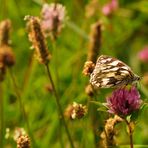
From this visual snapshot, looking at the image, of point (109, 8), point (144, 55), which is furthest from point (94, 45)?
point (144, 55)

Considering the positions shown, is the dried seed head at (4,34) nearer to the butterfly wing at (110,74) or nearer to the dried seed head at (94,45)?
the dried seed head at (94,45)

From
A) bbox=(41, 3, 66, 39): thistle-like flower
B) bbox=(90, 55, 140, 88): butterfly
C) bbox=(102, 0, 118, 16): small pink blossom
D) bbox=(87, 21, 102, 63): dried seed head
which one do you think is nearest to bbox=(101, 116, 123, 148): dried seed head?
bbox=(90, 55, 140, 88): butterfly

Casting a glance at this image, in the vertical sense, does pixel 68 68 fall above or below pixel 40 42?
below

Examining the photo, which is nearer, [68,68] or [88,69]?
[88,69]

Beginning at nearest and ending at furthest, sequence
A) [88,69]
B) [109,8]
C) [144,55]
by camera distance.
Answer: [88,69], [109,8], [144,55]

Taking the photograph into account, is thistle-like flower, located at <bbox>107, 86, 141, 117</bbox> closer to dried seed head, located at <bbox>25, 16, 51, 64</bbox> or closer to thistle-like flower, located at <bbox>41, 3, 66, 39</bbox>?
dried seed head, located at <bbox>25, 16, 51, 64</bbox>

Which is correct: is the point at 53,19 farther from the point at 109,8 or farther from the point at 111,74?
the point at 109,8
